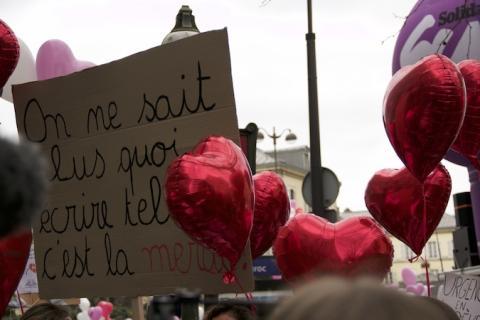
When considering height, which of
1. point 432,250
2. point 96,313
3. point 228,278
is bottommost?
point 432,250

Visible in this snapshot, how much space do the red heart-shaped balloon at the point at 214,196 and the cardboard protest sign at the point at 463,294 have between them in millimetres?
1634

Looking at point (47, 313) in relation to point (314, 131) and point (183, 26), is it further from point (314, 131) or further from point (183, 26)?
point (314, 131)

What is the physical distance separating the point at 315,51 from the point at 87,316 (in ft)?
13.0

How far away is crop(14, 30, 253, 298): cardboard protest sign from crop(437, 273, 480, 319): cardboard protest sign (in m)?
1.56

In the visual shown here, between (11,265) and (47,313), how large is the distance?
0.54 meters

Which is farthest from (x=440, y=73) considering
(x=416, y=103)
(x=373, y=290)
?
(x=373, y=290)

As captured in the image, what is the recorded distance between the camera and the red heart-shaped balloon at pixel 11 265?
9.22ft

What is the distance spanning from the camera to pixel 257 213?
10.9ft

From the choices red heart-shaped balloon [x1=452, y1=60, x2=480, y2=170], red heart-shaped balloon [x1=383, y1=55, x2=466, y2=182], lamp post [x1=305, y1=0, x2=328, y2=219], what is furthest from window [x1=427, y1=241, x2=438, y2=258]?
red heart-shaped balloon [x1=383, y1=55, x2=466, y2=182]

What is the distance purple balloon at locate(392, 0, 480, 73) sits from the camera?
5.43 m

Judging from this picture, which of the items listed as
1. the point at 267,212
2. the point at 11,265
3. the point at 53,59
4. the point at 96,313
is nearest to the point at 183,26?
the point at 53,59

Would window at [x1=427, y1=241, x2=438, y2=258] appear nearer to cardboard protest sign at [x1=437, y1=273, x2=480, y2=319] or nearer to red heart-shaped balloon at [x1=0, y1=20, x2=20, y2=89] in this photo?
cardboard protest sign at [x1=437, y1=273, x2=480, y2=319]

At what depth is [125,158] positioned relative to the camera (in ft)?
11.2

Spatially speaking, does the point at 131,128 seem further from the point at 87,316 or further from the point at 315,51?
the point at 87,316
